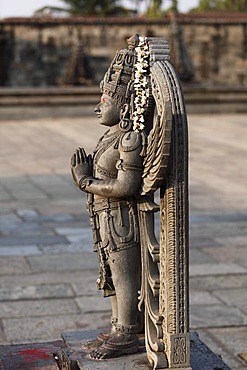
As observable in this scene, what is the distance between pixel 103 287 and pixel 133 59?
1031 millimetres

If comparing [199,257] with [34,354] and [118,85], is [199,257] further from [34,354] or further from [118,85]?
[118,85]

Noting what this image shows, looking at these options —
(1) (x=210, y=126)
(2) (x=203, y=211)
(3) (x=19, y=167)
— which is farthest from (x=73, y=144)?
(2) (x=203, y=211)

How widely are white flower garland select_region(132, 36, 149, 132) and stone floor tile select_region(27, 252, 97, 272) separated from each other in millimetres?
3278

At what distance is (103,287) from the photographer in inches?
145

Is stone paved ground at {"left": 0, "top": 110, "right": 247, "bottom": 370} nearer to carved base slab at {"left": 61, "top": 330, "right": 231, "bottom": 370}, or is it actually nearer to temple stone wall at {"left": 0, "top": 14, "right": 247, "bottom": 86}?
carved base slab at {"left": 61, "top": 330, "right": 231, "bottom": 370}

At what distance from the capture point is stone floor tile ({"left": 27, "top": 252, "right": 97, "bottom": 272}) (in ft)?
21.6

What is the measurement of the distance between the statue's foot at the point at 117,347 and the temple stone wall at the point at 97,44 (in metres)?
21.3

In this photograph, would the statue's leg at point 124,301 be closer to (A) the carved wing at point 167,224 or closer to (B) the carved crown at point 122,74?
(A) the carved wing at point 167,224

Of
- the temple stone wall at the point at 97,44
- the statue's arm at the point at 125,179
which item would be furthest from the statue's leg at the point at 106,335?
the temple stone wall at the point at 97,44

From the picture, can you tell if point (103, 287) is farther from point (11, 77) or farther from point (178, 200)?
point (11, 77)

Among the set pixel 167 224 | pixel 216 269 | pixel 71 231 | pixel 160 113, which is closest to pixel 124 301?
pixel 167 224

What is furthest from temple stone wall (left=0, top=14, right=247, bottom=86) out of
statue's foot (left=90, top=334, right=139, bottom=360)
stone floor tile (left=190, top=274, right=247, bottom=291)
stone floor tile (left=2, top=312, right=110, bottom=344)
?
statue's foot (left=90, top=334, right=139, bottom=360)

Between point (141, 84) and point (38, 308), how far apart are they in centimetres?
261

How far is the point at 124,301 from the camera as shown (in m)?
3.62
